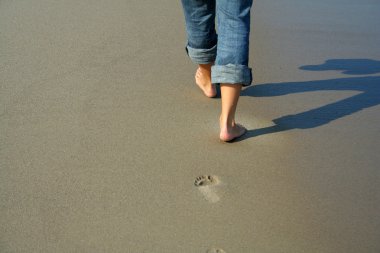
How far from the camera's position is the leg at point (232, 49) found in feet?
5.48

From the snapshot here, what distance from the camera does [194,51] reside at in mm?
2033

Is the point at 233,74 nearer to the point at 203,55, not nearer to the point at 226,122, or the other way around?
the point at 226,122

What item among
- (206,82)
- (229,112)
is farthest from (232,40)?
(206,82)

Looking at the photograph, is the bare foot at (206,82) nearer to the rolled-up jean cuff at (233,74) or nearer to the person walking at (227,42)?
the person walking at (227,42)

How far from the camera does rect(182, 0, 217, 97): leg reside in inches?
74.5

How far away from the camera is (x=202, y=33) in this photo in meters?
1.97

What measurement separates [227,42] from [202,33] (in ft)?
0.92

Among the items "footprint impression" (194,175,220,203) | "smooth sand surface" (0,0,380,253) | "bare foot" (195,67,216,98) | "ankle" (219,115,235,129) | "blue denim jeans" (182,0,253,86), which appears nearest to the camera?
"smooth sand surface" (0,0,380,253)

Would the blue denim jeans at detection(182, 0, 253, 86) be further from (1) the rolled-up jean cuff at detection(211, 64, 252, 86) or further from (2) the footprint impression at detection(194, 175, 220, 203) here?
(2) the footprint impression at detection(194, 175, 220, 203)

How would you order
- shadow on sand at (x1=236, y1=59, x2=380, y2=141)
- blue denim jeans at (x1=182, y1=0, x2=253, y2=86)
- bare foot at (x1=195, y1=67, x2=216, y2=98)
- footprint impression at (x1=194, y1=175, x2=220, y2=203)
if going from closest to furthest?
1. footprint impression at (x1=194, y1=175, x2=220, y2=203)
2. blue denim jeans at (x1=182, y1=0, x2=253, y2=86)
3. shadow on sand at (x1=236, y1=59, x2=380, y2=141)
4. bare foot at (x1=195, y1=67, x2=216, y2=98)

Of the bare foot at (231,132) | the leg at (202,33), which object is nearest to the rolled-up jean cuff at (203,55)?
the leg at (202,33)

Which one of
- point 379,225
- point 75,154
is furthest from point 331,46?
point 75,154

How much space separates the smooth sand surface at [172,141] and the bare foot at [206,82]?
0.05 metres

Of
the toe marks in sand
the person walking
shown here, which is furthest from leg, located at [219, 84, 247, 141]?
the toe marks in sand
